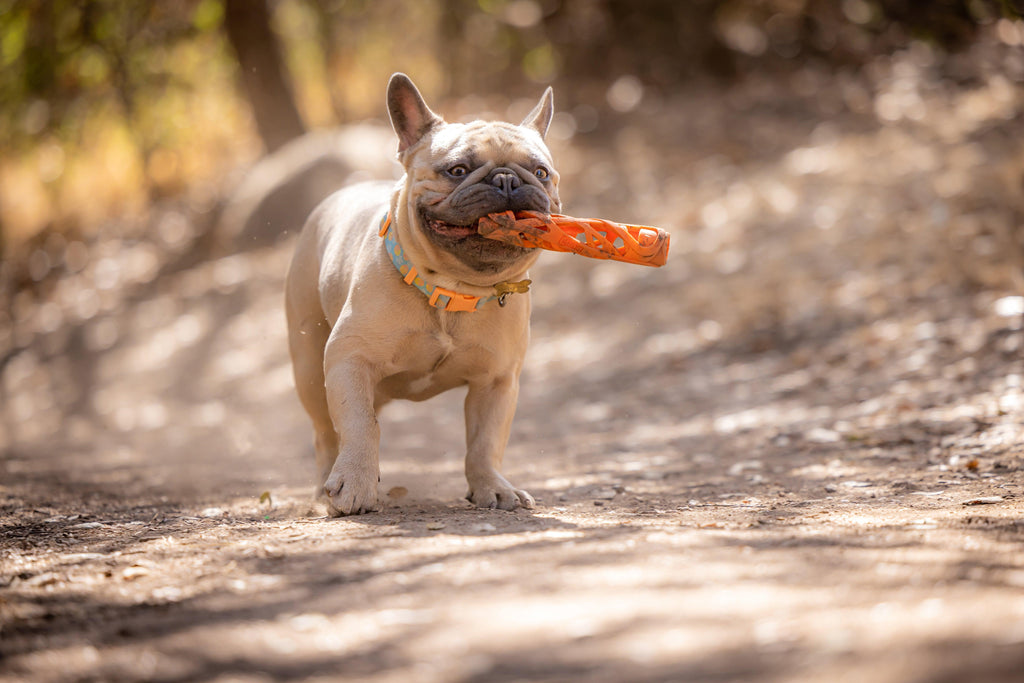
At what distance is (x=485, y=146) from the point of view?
4254 mm

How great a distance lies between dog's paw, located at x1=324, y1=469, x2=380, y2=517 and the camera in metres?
4.00

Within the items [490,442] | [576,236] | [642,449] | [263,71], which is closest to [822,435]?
[642,449]

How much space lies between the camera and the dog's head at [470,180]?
13.3ft

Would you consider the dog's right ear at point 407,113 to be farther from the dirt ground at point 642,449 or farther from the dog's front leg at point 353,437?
the dirt ground at point 642,449

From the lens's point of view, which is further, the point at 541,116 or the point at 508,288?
the point at 541,116

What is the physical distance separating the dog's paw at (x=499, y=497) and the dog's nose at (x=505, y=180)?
1.25m

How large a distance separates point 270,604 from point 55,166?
50.1 feet

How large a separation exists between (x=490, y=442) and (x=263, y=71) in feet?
38.4

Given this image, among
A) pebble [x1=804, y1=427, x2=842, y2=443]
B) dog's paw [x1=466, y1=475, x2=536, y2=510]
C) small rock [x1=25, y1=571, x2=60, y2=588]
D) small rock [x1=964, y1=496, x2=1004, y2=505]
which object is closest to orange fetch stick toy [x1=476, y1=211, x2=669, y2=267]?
dog's paw [x1=466, y1=475, x2=536, y2=510]

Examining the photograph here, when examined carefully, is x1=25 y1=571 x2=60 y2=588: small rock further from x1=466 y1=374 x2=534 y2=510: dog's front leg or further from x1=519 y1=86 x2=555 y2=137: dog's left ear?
x1=519 y1=86 x2=555 y2=137: dog's left ear

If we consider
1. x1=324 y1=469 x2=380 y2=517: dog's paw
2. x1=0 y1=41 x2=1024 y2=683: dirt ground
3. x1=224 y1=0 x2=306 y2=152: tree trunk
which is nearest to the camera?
x1=0 y1=41 x2=1024 y2=683: dirt ground

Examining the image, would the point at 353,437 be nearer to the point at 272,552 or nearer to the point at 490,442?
the point at 490,442

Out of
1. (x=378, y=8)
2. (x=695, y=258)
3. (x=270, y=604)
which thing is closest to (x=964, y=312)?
(x=695, y=258)

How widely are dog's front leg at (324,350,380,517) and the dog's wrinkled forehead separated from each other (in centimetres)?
97
